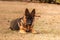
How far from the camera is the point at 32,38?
4773 mm

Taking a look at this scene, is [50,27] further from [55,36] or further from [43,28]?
[55,36]

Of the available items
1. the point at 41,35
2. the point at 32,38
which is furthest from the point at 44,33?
the point at 32,38

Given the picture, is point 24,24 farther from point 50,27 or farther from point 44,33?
point 50,27

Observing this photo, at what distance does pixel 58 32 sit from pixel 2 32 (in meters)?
1.21

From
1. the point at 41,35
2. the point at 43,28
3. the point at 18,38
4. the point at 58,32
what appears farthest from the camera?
the point at 43,28

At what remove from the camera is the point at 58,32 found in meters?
5.44

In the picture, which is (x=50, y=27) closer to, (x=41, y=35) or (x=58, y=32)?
(x=58, y=32)

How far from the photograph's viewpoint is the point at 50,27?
6.04 m

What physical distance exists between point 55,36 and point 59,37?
0.30 feet

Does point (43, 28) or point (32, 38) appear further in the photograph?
point (43, 28)

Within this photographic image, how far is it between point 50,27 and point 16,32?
113 centimetres

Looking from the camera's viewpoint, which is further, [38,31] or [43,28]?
[43,28]

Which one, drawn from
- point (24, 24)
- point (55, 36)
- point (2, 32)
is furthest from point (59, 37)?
point (2, 32)

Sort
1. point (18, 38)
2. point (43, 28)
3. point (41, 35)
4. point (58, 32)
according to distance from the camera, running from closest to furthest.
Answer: point (18, 38) → point (41, 35) → point (58, 32) → point (43, 28)
